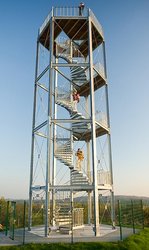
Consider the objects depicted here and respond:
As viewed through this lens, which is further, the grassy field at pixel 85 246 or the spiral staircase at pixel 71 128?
the spiral staircase at pixel 71 128

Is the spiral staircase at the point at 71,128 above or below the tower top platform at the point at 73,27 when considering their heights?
below

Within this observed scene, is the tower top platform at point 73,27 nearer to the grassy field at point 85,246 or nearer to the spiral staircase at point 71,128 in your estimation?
the spiral staircase at point 71,128

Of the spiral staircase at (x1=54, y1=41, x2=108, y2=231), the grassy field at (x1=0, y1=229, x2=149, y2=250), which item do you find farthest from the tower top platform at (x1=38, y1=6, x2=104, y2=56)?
the grassy field at (x1=0, y1=229, x2=149, y2=250)

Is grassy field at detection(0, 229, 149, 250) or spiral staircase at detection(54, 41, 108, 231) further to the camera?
spiral staircase at detection(54, 41, 108, 231)

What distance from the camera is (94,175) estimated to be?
41.2 ft

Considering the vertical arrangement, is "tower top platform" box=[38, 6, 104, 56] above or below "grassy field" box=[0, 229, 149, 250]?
above

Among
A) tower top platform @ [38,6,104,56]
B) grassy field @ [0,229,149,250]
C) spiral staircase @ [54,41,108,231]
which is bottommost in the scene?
grassy field @ [0,229,149,250]

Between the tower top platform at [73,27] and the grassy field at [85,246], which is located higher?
the tower top platform at [73,27]

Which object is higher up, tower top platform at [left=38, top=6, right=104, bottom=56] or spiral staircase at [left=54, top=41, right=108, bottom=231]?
tower top platform at [left=38, top=6, right=104, bottom=56]

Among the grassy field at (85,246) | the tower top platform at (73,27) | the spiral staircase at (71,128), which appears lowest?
the grassy field at (85,246)

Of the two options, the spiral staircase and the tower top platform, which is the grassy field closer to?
the spiral staircase

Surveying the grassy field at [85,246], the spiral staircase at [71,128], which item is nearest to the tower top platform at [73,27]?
the spiral staircase at [71,128]

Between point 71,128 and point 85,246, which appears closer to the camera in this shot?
point 85,246

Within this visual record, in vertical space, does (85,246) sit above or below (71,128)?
below
